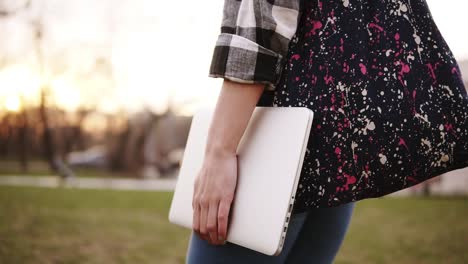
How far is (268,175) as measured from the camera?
619 millimetres

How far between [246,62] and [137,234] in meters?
4.33

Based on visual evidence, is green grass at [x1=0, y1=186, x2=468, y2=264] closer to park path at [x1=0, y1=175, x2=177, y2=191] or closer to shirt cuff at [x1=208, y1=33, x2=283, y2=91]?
shirt cuff at [x1=208, y1=33, x2=283, y2=91]

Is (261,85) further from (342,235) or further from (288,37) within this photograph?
(342,235)

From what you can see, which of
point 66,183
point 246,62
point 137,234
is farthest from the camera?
point 66,183

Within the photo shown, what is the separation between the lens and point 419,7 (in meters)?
0.65

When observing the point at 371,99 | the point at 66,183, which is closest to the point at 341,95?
the point at 371,99

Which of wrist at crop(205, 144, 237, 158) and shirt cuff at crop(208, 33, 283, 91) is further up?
shirt cuff at crop(208, 33, 283, 91)

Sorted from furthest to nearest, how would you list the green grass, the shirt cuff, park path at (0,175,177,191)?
park path at (0,175,177,191)
the green grass
the shirt cuff

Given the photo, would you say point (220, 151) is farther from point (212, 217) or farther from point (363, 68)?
point (363, 68)

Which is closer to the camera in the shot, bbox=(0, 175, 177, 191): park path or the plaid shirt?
the plaid shirt

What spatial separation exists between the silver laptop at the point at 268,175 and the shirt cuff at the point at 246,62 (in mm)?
68

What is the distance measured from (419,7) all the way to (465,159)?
26 cm

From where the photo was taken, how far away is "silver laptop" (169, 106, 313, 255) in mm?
591

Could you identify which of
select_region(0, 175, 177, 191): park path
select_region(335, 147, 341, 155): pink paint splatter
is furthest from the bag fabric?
select_region(0, 175, 177, 191): park path
